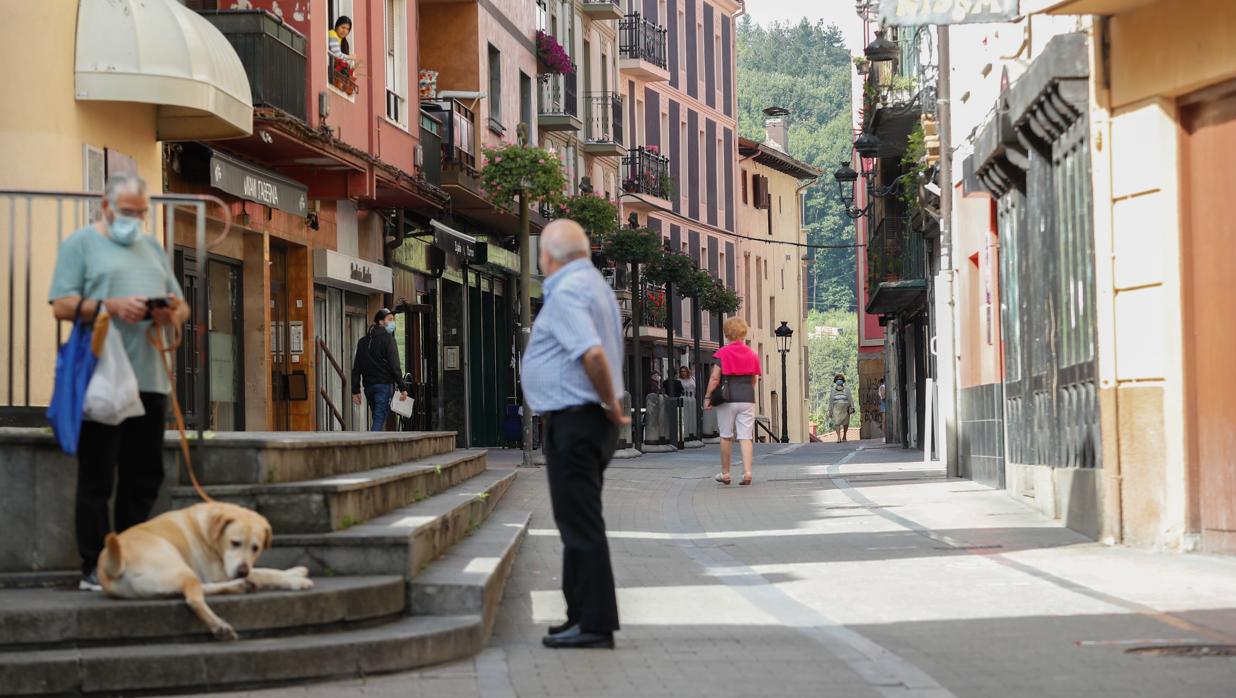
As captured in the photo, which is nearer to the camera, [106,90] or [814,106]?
[106,90]

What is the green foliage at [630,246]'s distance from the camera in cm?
3859

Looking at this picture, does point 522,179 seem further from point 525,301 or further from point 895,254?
point 895,254

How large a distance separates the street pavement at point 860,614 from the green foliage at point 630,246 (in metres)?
21.4

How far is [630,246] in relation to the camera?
3862 centimetres

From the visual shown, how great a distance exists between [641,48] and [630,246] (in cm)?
1795

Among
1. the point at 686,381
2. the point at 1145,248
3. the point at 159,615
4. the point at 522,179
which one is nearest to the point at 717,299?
the point at 686,381

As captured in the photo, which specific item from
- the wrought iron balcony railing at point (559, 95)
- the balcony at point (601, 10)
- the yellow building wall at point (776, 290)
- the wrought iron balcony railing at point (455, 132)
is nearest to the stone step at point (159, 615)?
the wrought iron balcony railing at point (455, 132)

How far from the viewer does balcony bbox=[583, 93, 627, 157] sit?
4903 cm

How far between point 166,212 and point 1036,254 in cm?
858

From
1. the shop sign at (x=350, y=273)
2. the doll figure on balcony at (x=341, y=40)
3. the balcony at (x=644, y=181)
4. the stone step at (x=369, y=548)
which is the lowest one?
the stone step at (x=369, y=548)

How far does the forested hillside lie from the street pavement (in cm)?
9135

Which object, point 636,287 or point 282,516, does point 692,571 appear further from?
point 636,287

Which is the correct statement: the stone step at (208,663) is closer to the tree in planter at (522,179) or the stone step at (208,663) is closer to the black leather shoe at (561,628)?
the black leather shoe at (561,628)

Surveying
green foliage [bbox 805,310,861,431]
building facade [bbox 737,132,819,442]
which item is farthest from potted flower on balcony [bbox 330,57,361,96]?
green foliage [bbox 805,310,861,431]
